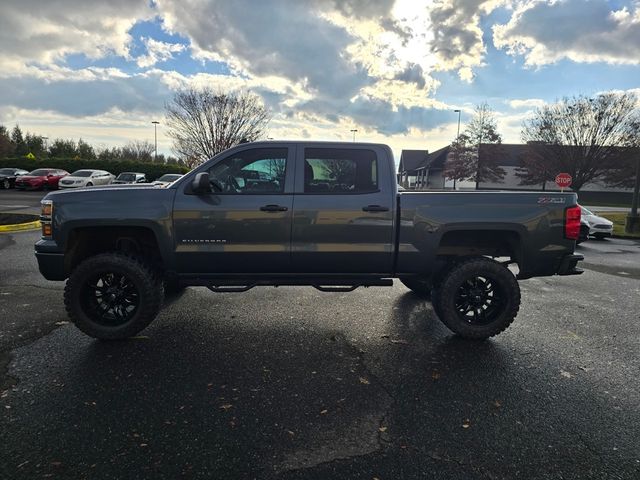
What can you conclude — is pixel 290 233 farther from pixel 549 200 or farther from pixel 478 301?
pixel 549 200

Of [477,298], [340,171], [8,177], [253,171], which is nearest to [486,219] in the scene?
[477,298]

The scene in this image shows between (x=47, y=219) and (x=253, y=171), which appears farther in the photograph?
(x=253, y=171)

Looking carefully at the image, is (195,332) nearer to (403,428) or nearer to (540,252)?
(403,428)

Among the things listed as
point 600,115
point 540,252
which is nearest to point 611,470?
point 540,252

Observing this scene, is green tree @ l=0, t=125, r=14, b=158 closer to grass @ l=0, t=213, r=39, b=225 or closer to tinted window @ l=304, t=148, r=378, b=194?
grass @ l=0, t=213, r=39, b=225

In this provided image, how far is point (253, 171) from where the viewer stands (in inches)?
169

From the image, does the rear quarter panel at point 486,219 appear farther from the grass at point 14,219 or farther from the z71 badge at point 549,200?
the grass at point 14,219

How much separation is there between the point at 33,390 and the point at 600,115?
4378 cm

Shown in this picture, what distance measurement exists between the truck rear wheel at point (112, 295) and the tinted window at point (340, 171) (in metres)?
1.92

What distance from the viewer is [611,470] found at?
240cm

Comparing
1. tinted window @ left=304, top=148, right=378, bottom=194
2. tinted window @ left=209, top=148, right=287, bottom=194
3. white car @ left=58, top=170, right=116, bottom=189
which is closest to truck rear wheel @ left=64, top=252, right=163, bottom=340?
tinted window @ left=209, top=148, right=287, bottom=194

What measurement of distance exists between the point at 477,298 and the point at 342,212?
69.1 inches

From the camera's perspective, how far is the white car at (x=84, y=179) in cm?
2528

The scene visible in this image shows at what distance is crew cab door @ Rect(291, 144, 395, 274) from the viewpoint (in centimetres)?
416
